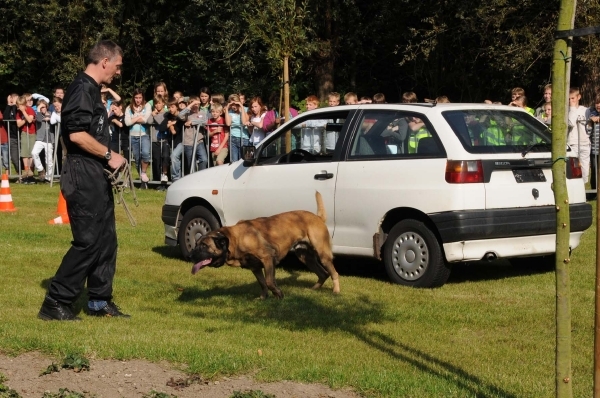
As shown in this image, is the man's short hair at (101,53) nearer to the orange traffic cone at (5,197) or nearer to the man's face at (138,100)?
the orange traffic cone at (5,197)

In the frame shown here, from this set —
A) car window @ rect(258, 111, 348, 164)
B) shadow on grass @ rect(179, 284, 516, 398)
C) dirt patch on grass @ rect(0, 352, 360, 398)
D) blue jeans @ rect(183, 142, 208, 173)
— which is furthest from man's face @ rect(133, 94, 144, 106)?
dirt patch on grass @ rect(0, 352, 360, 398)

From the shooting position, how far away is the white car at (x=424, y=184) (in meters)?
9.50

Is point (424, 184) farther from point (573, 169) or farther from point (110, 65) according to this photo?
point (110, 65)

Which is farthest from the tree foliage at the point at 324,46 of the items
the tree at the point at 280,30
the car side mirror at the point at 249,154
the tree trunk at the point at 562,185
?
the tree trunk at the point at 562,185

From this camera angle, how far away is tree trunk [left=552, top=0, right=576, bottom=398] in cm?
468

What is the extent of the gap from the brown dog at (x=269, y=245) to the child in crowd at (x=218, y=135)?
8301 mm

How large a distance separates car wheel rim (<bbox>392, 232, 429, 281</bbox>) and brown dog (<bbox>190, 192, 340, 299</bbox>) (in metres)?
0.67

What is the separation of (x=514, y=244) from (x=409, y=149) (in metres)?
1.38

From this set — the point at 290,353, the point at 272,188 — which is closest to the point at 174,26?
the point at 272,188

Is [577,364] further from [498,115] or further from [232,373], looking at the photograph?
[498,115]

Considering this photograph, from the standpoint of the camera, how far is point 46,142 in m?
20.9

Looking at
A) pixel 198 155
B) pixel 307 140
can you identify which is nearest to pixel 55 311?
pixel 307 140

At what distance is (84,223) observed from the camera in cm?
792

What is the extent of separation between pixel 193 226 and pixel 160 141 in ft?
25.3
